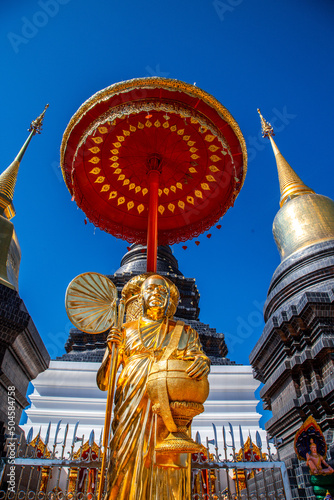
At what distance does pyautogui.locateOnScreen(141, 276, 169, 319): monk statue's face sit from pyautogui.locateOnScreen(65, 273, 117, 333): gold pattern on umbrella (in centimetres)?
36

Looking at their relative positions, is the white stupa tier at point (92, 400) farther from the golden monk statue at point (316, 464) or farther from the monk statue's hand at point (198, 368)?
the monk statue's hand at point (198, 368)

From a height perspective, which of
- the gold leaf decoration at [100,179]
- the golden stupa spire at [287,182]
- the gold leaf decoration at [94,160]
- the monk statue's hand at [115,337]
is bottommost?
the monk statue's hand at [115,337]

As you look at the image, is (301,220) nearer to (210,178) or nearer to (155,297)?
(210,178)

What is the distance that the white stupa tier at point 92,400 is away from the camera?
857cm

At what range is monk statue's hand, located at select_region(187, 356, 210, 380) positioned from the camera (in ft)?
9.44

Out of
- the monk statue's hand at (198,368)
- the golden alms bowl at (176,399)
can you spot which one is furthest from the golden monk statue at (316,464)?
the monk statue's hand at (198,368)

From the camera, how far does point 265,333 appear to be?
5852mm

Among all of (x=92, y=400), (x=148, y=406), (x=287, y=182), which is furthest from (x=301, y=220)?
(x=92, y=400)

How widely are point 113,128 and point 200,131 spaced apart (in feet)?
4.44

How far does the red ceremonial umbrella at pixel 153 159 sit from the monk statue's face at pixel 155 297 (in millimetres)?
845

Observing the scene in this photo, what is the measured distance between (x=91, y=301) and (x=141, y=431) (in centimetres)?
149

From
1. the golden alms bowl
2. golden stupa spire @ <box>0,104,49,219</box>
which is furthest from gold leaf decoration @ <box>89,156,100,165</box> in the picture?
the golden alms bowl

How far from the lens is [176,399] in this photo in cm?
284

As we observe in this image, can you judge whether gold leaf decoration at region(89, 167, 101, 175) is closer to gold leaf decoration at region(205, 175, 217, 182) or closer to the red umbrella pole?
the red umbrella pole
